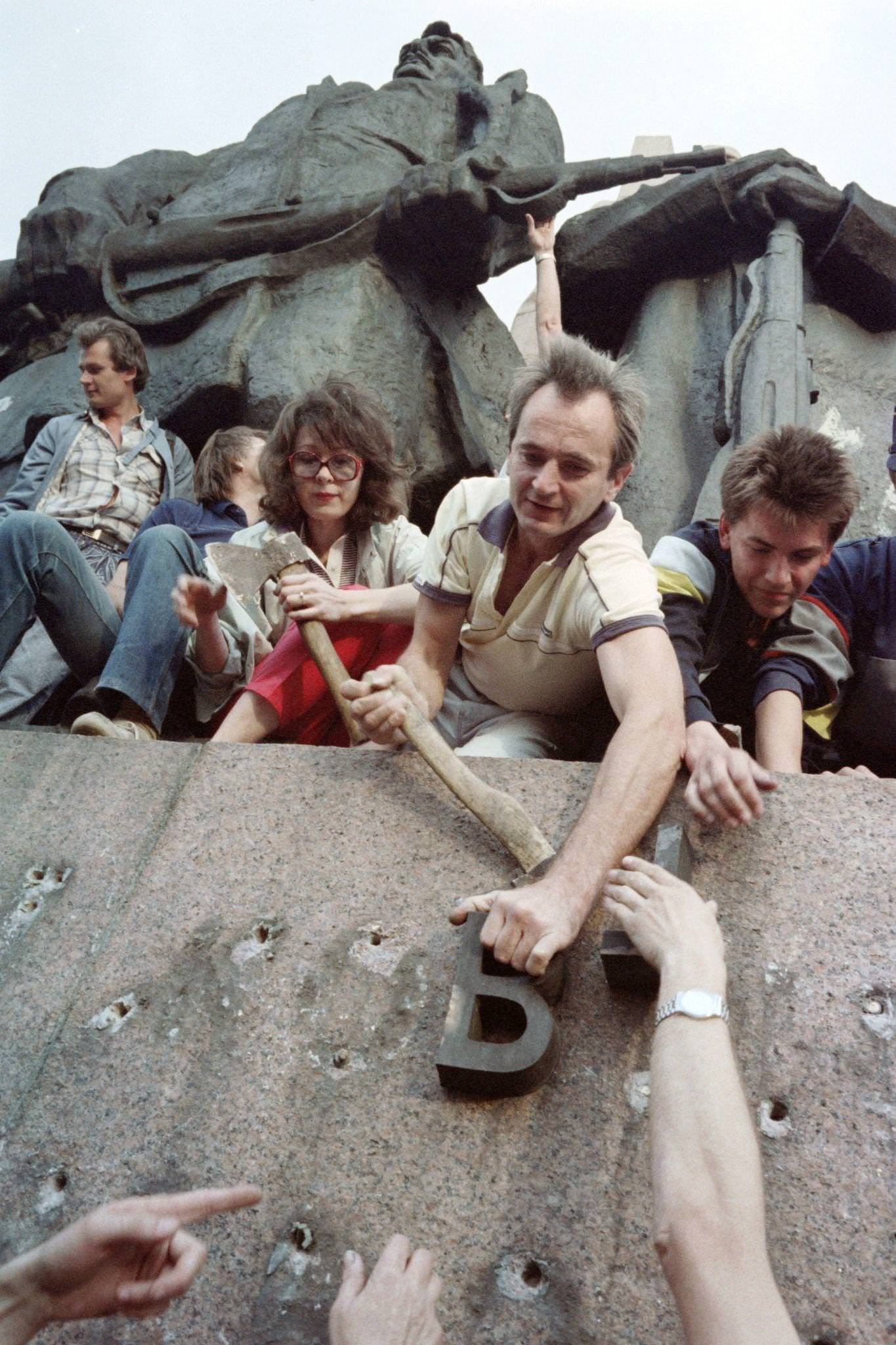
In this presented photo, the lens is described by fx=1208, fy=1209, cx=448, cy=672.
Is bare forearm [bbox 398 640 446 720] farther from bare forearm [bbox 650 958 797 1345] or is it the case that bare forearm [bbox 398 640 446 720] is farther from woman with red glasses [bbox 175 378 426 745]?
bare forearm [bbox 650 958 797 1345]

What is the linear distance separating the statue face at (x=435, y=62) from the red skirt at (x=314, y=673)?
6345 millimetres

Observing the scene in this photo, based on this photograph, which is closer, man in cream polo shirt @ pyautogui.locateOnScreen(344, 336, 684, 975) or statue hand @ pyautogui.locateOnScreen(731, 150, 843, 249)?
man in cream polo shirt @ pyautogui.locateOnScreen(344, 336, 684, 975)

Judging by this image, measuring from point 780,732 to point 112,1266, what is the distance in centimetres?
180

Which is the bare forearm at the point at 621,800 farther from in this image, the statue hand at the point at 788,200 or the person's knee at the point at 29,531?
the statue hand at the point at 788,200

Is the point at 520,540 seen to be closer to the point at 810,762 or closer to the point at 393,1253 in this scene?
the point at 810,762

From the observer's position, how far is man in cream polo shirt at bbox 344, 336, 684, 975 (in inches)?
95.2

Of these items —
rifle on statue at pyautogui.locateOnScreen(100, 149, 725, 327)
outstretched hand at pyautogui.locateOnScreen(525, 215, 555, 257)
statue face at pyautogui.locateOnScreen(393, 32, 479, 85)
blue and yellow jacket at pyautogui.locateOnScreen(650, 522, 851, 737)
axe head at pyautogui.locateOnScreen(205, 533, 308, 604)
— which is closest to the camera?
blue and yellow jacket at pyautogui.locateOnScreen(650, 522, 851, 737)

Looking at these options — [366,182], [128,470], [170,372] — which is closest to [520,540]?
[128,470]

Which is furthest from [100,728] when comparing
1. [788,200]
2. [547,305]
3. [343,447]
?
[788,200]

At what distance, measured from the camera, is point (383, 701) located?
2.56m

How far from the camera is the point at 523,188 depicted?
19.8 ft

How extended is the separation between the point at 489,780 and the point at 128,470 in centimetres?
242

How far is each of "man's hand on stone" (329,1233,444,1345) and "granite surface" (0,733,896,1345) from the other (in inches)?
3.8

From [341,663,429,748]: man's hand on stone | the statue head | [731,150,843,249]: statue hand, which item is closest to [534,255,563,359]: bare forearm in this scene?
[731,150,843,249]: statue hand
